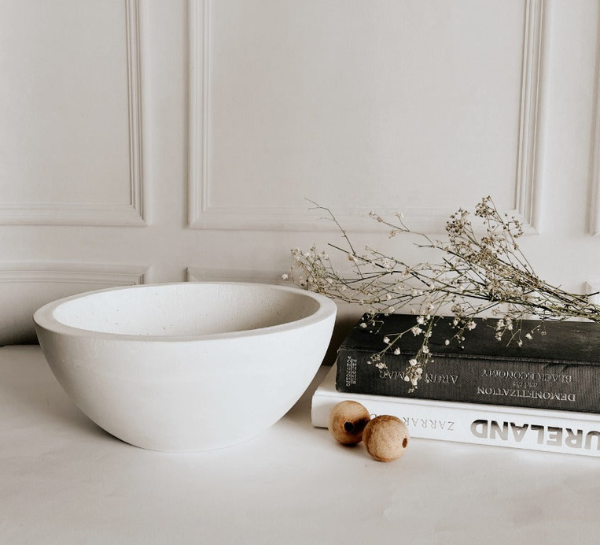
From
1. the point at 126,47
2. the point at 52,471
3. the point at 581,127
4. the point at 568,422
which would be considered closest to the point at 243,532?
the point at 52,471

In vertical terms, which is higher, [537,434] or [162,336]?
[162,336]

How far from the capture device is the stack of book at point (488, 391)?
0.66 meters

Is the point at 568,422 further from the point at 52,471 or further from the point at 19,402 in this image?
the point at 19,402

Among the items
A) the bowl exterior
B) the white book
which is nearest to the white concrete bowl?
the bowl exterior

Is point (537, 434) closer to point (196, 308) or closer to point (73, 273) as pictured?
point (196, 308)

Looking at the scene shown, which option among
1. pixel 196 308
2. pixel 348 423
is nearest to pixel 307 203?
pixel 196 308

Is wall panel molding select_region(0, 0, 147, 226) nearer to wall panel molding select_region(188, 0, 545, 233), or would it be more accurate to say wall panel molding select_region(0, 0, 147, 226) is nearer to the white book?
wall panel molding select_region(188, 0, 545, 233)

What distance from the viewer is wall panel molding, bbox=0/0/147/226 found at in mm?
1103

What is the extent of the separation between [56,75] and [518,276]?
978mm

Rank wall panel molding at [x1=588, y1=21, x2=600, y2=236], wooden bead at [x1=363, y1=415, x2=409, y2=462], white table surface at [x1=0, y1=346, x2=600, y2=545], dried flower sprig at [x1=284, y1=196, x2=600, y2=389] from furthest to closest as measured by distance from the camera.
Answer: wall panel molding at [x1=588, y1=21, x2=600, y2=236]
dried flower sprig at [x1=284, y1=196, x2=600, y2=389]
wooden bead at [x1=363, y1=415, x2=409, y2=462]
white table surface at [x1=0, y1=346, x2=600, y2=545]

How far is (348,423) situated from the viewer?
68 cm

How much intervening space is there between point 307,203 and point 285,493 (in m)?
0.59

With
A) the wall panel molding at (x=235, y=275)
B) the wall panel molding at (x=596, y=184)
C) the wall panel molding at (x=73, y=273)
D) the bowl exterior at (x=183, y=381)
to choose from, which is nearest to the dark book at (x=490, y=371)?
the bowl exterior at (x=183, y=381)

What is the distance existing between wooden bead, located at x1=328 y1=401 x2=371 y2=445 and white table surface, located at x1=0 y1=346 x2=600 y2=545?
0.02 metres
